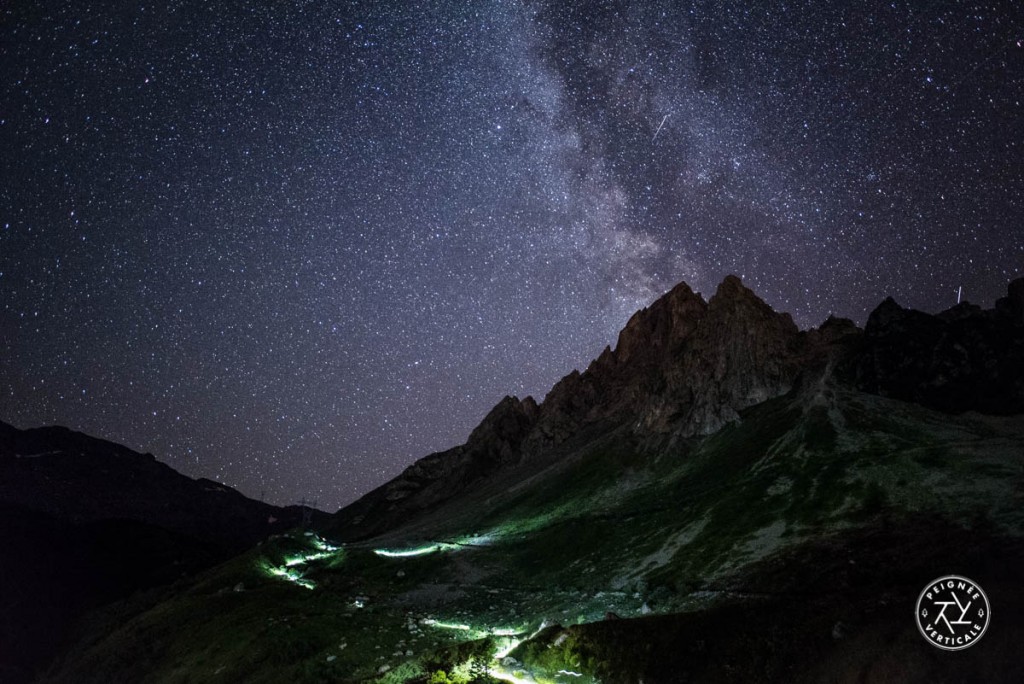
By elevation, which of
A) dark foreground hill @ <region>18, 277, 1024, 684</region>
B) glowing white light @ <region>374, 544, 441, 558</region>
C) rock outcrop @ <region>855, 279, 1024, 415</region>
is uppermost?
rock outcrop @ <region>855, 279, 1024, 415</region>

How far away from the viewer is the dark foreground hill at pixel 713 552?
30.3 m

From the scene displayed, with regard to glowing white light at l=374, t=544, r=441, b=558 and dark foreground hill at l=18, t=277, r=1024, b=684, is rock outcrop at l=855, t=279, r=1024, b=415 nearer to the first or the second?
dark foreground hill at l=18, t=277, r=1024, b=684

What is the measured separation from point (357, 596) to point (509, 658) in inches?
2081

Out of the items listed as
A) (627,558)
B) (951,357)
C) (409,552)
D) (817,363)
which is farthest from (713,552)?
(817,363)

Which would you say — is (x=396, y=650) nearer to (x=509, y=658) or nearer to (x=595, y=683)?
(x=509, y=658)

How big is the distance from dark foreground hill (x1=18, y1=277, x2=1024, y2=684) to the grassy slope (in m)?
0.39

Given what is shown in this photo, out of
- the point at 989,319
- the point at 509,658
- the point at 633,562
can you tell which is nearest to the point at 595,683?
the point at 509,658

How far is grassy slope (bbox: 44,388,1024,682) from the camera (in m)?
47.2

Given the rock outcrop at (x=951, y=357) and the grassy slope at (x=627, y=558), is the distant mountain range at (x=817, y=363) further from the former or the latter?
the grassy slope at (x=627, y=558)

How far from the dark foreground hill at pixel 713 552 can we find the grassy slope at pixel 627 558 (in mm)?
388

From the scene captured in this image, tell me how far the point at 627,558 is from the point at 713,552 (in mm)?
14597

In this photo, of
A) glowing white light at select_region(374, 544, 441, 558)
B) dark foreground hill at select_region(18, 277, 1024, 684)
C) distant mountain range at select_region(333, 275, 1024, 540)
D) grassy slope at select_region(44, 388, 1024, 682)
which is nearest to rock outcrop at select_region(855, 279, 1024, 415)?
distant mountain range at select_region(333, 275, 1024, 540)

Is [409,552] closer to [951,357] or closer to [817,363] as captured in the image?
[817,363]

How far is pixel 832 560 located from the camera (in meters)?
46.5
